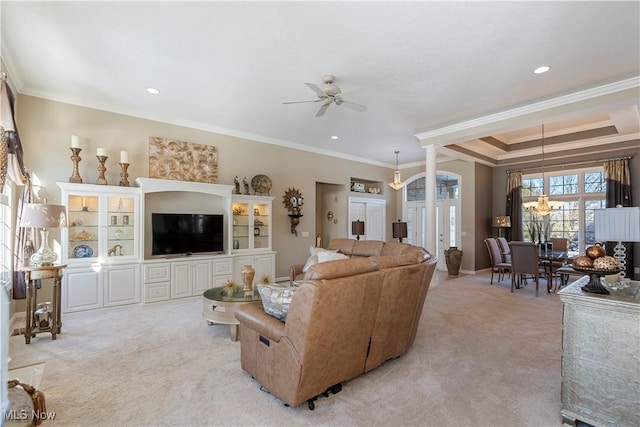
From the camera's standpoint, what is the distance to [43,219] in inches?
133

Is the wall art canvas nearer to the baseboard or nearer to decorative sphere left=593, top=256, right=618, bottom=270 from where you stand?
the baseboard

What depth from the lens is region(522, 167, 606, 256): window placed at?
7.06 metres

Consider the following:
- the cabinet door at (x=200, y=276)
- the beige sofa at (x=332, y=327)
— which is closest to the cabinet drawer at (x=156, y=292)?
the cabinet door at (x=200, y=276)

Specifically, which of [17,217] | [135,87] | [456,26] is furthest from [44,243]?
[456,26]

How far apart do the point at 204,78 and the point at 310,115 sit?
1851 millimetres

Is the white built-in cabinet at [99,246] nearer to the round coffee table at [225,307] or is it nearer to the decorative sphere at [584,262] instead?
the round coffee table at [225,307]

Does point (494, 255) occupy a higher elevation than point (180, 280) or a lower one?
higher

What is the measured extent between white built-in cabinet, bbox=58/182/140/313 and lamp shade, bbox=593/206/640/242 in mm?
5509

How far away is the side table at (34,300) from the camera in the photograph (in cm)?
339

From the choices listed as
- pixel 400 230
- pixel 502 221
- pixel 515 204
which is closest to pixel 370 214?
pixel 400 230

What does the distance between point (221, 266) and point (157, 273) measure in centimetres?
103

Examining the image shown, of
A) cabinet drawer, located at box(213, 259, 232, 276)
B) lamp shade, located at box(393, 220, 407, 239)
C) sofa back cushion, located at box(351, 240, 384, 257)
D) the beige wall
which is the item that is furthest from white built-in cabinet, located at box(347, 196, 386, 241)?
cabinet drawer, located at box(213, 259, 232, 276)

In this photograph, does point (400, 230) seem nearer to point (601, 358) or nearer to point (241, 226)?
point (241, 226)

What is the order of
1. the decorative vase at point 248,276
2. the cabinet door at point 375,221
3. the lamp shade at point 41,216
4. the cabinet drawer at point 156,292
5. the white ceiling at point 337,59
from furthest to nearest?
1. the cabinet door at point 375,221
2. the cabinet drawer at point 156,292
3. the decorative vase at point 248,276
4. the lamp shade at point 41,216
5. the white ceiling at point 337,59
